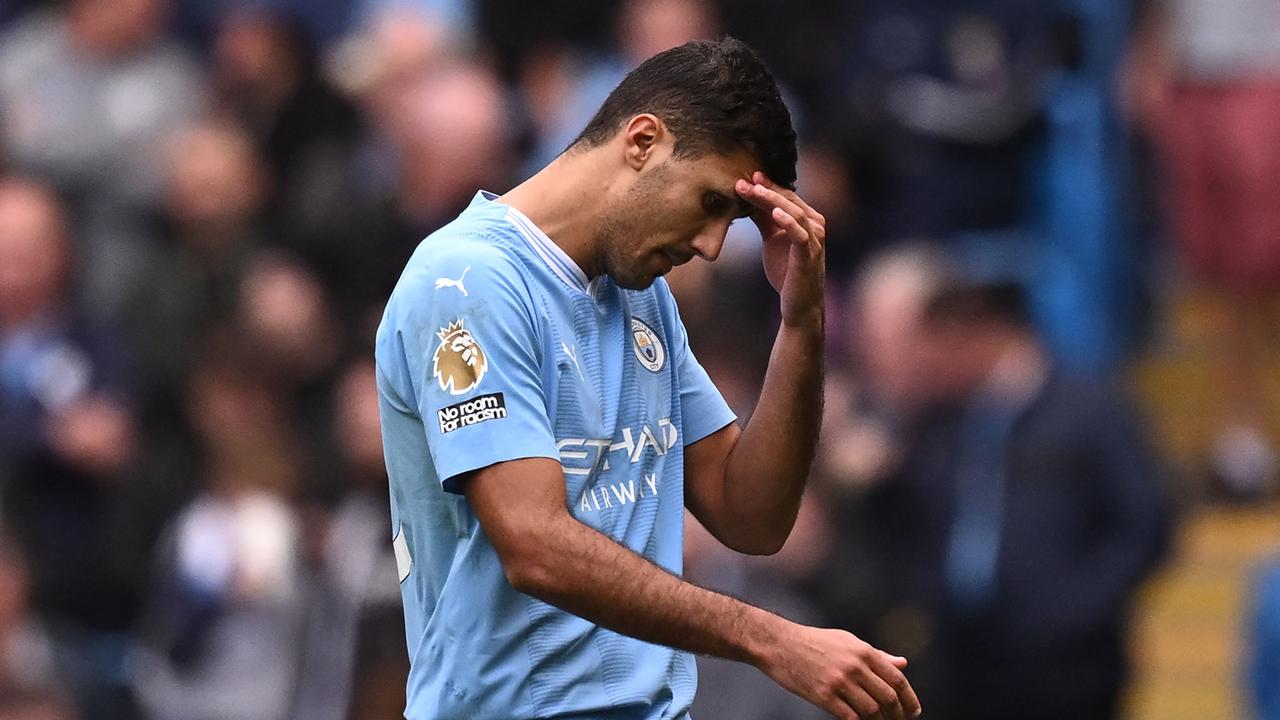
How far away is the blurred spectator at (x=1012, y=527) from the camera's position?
7695 millimetres

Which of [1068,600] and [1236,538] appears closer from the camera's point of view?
[1068,600]

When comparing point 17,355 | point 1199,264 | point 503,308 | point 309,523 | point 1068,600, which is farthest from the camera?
point 1199,264

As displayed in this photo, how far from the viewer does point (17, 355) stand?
8750 millimetres

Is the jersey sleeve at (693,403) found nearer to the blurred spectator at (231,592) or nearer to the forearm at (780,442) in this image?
the forearm at (780,442)

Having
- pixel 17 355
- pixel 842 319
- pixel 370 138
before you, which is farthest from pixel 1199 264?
pixel 17 355

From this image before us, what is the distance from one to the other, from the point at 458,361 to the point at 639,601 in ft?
1.66

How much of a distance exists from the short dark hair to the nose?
13 centimetres

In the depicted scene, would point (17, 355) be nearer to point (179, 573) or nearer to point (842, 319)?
point (179, 573)

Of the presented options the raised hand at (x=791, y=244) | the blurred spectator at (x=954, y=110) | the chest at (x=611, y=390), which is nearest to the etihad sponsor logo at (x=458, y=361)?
the chest at (x=611, y=390)

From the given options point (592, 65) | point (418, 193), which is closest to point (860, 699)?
point (418, 193)

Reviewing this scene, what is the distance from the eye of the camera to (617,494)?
13.4ft

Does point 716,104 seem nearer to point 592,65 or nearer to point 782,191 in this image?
point 782,191

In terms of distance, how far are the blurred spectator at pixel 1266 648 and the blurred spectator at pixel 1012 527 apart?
1.38 feet

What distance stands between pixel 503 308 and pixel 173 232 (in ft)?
18.4
